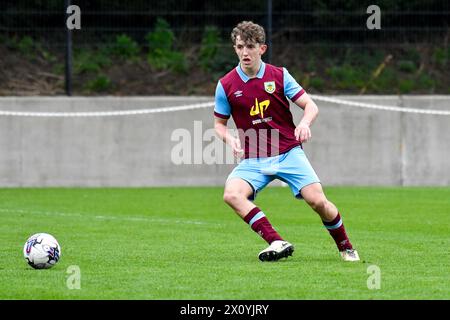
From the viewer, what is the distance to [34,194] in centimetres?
1945

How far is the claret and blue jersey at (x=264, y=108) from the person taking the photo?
10086 mm

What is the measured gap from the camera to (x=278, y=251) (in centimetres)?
978

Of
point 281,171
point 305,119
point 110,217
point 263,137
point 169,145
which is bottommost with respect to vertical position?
point 110,217

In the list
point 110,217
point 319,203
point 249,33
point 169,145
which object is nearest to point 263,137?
point 319,203

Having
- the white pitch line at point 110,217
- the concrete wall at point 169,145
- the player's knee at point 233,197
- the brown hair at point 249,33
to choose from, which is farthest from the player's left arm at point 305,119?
the concrete wall at point 169,145

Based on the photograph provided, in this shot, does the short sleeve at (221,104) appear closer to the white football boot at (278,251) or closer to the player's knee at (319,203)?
the player's knee at (319,203)

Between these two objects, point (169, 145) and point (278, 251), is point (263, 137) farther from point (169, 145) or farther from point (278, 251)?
point (169, 145)

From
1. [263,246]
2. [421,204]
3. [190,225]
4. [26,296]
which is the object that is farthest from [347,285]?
[421,204]

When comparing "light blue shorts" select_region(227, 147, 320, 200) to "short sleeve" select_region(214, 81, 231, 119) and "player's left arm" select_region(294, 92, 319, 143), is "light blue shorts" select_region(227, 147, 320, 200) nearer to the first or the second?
"player's left arm" select_region(294, 92, 319, 143)

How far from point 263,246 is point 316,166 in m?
9.94

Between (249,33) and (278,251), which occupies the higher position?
(249,33)

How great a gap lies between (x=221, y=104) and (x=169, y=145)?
11.0 meters
